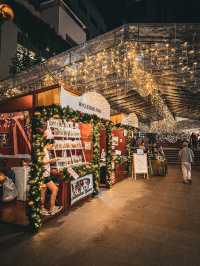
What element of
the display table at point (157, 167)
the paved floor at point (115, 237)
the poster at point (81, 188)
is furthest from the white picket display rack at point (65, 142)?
the display table at point (157, 167)

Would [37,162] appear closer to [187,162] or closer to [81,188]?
[81,188]

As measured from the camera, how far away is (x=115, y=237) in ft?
13.8

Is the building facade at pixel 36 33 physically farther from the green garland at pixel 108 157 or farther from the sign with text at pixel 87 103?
the sign with text at pixel 87 103

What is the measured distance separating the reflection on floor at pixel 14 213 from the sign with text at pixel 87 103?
303 centimetres

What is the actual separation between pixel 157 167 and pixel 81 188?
19.7 feet

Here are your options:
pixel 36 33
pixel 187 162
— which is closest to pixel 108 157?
pixel 187 162

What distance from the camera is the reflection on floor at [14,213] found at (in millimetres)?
5055

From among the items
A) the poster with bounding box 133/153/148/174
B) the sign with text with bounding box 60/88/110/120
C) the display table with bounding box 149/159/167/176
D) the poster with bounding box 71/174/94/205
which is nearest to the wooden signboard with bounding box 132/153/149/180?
the poster with bounding box 133/153/148/174

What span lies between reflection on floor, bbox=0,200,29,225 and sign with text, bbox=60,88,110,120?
303 cm

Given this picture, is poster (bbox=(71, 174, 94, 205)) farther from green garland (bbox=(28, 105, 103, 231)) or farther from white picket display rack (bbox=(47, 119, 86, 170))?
green garland (bbox=(28, 105, 103, 231))

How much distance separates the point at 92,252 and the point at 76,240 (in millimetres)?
559

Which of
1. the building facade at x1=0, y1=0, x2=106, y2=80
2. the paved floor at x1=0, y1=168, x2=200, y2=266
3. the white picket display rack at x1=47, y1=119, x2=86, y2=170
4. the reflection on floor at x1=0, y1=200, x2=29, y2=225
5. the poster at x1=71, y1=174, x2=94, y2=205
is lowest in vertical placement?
the paved floor at x1=0, y1=168, x2=200, y2=266

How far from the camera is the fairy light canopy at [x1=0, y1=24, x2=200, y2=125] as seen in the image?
666 centimetres

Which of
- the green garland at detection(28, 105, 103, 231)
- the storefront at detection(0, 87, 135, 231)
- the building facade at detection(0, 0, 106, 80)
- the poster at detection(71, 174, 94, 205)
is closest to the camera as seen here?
the green garland at detection(28, 105, 103, 231)
